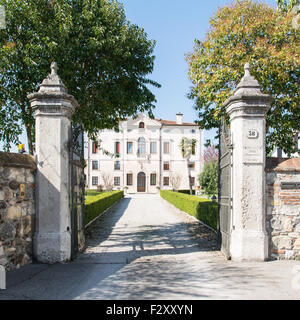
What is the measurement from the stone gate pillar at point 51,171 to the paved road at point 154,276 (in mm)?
496

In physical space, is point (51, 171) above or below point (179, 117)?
below

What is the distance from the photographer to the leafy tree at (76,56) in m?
7.34

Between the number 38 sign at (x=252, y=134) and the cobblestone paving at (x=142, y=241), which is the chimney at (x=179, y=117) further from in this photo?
the number 38 sign at (x=252, y=134)

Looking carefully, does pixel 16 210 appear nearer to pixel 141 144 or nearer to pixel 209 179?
pixel 209 179

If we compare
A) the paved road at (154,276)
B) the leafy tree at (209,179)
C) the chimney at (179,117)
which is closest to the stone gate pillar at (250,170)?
the paved road at (154,276)

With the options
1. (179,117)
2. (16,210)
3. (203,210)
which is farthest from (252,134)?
(179,117)

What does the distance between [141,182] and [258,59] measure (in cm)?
3416

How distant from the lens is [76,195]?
21.5 feet

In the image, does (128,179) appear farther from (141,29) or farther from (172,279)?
(172,279)

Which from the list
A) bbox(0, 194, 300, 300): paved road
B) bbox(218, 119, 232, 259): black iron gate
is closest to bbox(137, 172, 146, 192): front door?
bbox(0, 194, 300, 300): paved road

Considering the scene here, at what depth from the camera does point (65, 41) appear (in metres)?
7.43

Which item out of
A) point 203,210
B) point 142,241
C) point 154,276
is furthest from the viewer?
point 203,210

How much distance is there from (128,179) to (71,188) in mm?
36077
